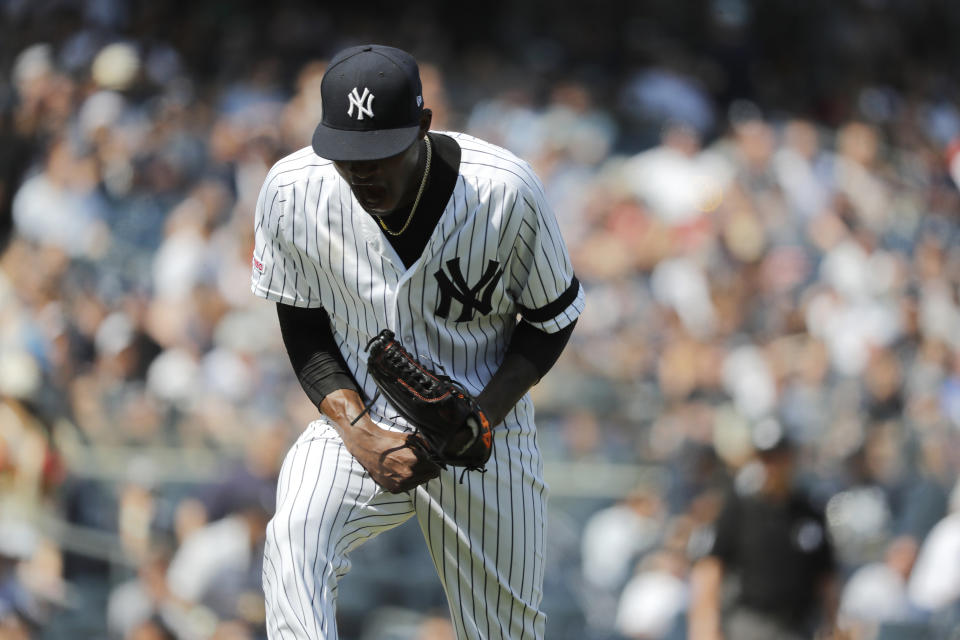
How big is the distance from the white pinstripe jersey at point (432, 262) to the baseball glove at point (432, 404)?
175mm

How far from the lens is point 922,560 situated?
732 centimetres

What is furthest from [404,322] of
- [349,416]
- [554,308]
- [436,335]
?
[554,308]

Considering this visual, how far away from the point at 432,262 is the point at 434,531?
0.76m

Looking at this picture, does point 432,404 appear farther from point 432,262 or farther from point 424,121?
point 424,121

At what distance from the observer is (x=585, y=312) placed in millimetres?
9297

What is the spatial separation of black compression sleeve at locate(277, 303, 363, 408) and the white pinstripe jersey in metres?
0.07

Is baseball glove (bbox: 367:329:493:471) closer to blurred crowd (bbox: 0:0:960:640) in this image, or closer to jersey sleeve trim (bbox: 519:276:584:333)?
jersey sleeve trim (bbox: 519:276:584:333)

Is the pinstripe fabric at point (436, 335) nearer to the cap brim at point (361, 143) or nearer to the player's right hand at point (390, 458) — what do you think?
the player's right hand at point (390, 458)

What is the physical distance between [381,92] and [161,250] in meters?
7.22

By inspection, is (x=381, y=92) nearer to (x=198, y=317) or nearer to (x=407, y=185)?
(x=407, y=185)

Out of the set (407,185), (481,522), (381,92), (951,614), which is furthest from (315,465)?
(951,614)

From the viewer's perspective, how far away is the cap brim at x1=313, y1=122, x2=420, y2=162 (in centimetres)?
300

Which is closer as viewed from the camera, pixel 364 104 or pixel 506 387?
pixel 364 104

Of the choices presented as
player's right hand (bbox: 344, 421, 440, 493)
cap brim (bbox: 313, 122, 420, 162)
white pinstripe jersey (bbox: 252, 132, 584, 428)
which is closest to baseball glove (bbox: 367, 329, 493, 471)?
player's right hand (bbox: 344, 421, 440, 493)
